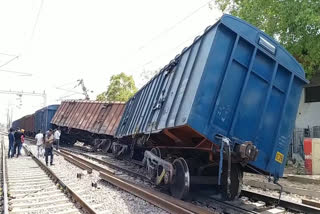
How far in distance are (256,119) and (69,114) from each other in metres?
21.9

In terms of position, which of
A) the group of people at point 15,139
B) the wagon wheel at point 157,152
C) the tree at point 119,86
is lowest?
the group of people at point 15,139

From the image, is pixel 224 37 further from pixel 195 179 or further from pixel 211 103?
pixel 195 179

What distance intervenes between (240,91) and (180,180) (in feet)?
8.04

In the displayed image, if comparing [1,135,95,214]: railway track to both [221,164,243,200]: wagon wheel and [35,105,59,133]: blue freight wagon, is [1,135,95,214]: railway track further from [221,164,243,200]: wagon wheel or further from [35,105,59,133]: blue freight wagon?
[35,105,59,133]: blue freight wagon

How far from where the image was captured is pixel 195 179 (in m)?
7.09

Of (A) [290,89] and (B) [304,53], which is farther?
(B) [304,53]

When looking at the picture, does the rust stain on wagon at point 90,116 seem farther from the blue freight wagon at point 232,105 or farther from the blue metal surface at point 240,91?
the blue metal surface at point 240,91

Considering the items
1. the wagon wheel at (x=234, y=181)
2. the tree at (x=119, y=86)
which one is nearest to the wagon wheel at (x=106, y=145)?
the wagon wheel at (x=234, y=181)

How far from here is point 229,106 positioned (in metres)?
6.22

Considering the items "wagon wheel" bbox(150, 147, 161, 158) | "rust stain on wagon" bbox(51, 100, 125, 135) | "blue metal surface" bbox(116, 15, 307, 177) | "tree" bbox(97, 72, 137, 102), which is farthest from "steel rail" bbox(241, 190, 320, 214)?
"tree" bbox(97, 72, 137, 102)

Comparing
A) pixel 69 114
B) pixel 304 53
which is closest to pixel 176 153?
pixel 304 53

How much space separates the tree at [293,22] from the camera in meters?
12.5

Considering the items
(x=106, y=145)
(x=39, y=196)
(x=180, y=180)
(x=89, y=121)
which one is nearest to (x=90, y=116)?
(x=89, y=121)

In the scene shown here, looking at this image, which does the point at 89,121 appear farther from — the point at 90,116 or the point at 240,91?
the point at 240,91
